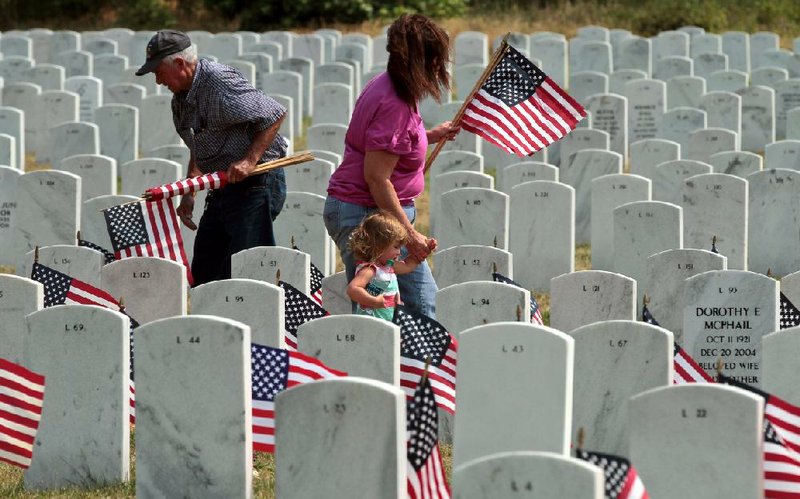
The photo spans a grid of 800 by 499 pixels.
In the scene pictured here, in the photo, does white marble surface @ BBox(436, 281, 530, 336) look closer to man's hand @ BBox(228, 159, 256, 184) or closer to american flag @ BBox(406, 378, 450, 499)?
man's hand @ BBox(228, 159, 256, 184)

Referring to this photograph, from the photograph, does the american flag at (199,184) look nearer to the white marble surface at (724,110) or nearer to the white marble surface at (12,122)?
the white marble surface at (12,122)

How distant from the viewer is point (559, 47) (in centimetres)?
1878

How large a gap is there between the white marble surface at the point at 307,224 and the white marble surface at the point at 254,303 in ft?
9.15

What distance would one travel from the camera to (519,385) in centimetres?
547

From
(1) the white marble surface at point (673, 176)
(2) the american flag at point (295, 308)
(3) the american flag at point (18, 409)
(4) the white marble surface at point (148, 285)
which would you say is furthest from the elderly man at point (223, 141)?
(1) the white marble surface at point (673, 176)

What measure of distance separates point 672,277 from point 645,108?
6740 mm

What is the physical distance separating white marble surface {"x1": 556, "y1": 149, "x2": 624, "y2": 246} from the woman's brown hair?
512 cm

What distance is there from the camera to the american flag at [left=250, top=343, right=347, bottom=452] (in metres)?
5.95

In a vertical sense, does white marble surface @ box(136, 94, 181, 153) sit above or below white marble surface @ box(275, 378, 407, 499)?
below

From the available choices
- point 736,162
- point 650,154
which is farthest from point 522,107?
point 650,154

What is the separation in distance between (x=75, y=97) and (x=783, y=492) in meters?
10.4

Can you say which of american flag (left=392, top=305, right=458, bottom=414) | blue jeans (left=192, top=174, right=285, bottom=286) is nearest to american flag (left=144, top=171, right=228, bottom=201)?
blue jeans (left=192, top=174, right=285, bottom=286)

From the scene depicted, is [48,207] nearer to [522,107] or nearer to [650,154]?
[522,107]

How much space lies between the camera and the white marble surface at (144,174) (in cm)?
1062
